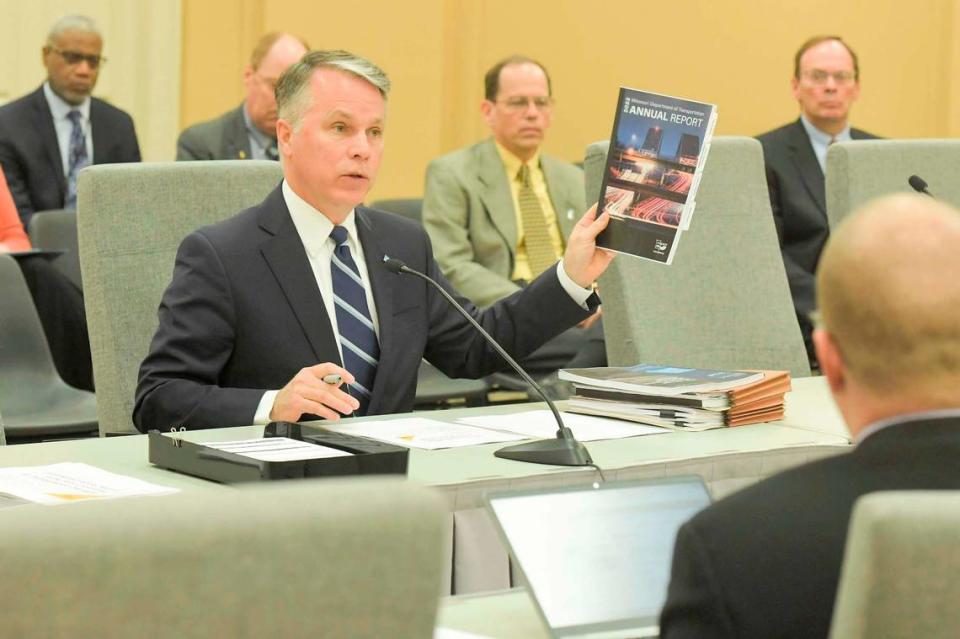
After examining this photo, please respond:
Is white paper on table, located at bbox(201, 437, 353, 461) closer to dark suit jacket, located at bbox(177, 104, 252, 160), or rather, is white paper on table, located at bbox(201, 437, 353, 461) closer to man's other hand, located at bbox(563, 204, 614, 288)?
man's other hand, located at bbox(563, 204, 614, 288)

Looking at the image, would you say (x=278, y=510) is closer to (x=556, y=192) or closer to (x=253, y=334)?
(x=253, y=334)

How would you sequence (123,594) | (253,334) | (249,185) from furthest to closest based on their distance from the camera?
(249,185) < (253,334) < (123,594)

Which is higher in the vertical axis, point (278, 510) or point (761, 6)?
point (761, 6)

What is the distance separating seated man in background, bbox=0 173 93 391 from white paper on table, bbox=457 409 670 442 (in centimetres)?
190

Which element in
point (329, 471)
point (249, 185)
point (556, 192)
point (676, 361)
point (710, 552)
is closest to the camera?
point (710, 552)

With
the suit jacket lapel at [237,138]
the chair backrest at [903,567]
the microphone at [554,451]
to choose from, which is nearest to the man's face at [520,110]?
the suit jacket lapel at [237,138]

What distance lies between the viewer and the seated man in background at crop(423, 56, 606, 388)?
4.75m

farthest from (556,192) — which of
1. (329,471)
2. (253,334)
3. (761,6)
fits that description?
(329,471)

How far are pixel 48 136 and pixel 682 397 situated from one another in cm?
341

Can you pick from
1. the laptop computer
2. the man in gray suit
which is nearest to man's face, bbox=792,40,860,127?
the man in gray suit

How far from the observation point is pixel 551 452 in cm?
208

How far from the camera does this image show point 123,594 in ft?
2.64

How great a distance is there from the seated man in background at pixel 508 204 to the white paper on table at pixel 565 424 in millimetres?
2104

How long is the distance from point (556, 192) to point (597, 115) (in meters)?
1.53
